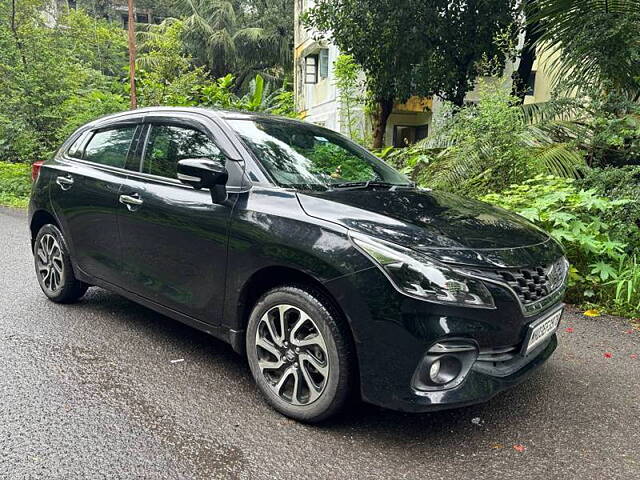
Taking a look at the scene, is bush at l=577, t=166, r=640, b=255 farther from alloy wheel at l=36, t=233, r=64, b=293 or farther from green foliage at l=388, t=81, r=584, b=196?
alloy wheel at l=36, t=233, r=64, b=293

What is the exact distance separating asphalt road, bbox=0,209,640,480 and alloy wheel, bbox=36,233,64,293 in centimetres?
70

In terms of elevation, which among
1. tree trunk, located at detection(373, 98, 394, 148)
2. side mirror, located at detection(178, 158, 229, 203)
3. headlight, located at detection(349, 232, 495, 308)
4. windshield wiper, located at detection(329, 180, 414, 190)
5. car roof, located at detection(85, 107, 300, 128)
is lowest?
headlight, located at detection(349, 232, 495, 308)

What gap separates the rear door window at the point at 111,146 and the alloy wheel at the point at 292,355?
1862mm

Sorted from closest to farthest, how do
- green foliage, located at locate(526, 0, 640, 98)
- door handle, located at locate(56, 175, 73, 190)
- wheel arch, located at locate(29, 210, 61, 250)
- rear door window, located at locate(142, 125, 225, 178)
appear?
rear door window, located at locate(142, 125, 225, 178) < door handle, located at locate(56, 175, 73, 190) < wheel arch, located at locate(29, 210, 61, 250) < green foliage, located at locate(526, 0, 640, 98)

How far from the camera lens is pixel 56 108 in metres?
13.4

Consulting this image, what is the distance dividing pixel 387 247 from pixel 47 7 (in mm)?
20885

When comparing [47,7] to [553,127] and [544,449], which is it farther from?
[544,449]

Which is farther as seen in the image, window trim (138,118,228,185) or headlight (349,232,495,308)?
window trim (138,118,228,185)

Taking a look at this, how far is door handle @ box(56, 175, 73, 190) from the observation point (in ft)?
13.3

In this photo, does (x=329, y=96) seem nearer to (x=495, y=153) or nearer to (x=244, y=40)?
(x=495, y=153)

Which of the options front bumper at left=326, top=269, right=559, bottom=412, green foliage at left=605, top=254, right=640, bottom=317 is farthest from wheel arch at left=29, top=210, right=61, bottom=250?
green foliage at left=605, top=254, right=640, bottom=317

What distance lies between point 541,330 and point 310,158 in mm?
1705

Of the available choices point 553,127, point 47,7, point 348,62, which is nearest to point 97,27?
point 47,7

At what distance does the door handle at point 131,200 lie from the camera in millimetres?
3414
